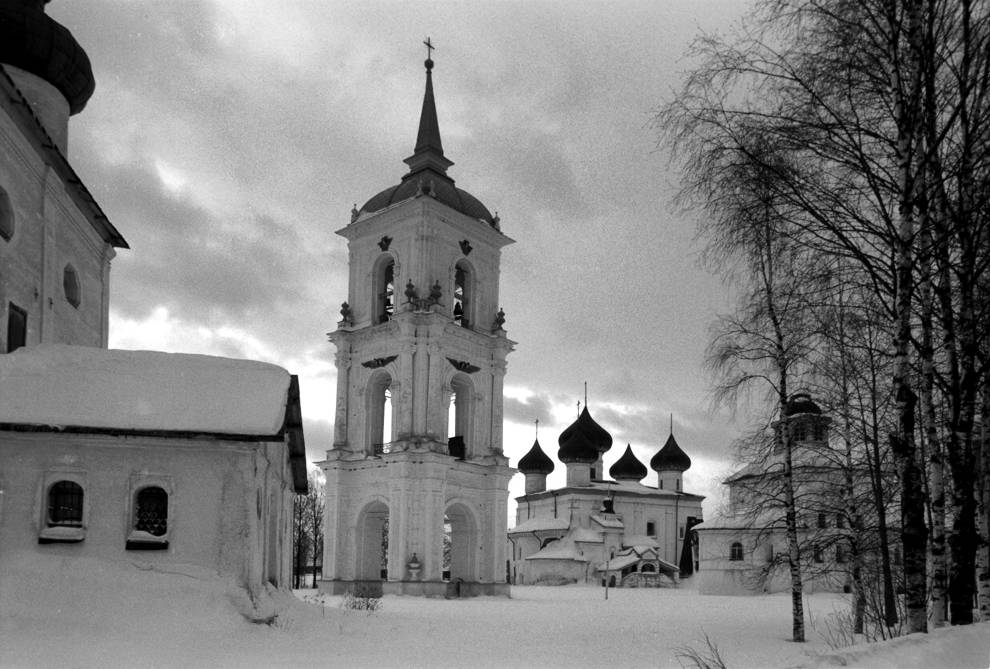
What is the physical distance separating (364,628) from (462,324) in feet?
78.9

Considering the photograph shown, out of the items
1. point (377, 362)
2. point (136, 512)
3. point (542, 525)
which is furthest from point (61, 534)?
point (542, 525)

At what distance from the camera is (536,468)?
69.5 m

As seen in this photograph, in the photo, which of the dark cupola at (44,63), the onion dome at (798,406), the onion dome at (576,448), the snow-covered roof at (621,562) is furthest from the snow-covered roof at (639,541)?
the dark cupola at (44,63)

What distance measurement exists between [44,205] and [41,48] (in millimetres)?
4267

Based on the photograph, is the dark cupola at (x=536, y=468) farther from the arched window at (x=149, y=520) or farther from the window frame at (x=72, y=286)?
the arched window at (x=149, y=520)

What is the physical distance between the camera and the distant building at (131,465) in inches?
564

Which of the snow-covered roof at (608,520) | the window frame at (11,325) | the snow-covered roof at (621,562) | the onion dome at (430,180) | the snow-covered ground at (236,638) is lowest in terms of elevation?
the snow-covered roof at (621,562)

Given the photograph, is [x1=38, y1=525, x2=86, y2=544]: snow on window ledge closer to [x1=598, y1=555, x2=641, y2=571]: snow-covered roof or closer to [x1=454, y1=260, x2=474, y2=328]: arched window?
[x1=454, y1=260, x2=474, y2=328]: arched window

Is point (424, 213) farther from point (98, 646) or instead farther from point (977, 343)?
point (977, 343)

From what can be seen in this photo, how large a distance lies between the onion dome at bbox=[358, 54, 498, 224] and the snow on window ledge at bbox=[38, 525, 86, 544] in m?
26.4

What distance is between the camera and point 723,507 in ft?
68.8

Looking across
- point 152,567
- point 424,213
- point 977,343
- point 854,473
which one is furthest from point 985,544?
point 424,213

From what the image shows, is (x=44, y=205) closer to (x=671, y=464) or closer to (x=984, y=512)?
(x=984, y=512)

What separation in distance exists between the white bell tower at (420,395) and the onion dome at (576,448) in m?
26.8
